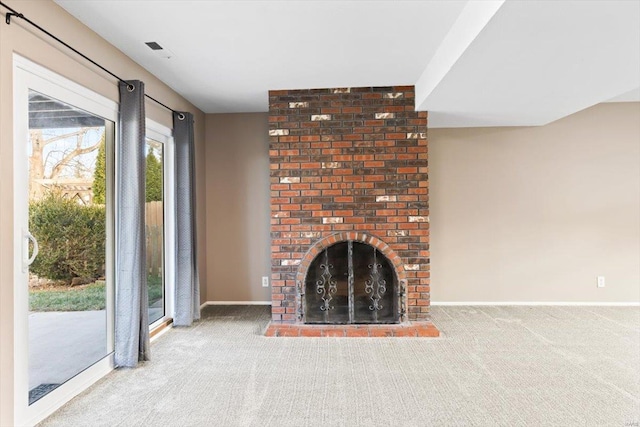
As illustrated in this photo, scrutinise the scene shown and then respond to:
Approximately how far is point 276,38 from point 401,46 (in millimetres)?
952

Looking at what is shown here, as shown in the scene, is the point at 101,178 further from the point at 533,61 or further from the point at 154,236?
the point at 533,61

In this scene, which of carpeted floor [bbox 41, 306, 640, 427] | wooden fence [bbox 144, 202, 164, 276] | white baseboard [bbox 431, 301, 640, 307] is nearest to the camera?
carpeted floor [bbox 41, 306, 640, 427]

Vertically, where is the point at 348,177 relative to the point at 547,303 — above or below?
above

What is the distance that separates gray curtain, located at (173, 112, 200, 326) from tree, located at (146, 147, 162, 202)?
0.56 feet

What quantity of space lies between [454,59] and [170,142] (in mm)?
2845

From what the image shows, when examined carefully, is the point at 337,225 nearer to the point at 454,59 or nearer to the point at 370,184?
the point at 370,184

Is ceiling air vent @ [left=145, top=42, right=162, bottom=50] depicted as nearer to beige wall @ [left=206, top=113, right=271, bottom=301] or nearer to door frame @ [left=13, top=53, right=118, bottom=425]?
door frame @ [left=13, top=53, right=118, bottom=425]

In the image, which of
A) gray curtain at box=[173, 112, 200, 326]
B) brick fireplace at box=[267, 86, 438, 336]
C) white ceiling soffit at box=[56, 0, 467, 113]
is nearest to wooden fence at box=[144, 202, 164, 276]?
gray curtain at box=[173, 112, 200, 326]

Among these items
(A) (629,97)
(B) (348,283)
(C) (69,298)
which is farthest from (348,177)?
(A) (629,97)

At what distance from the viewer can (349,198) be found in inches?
153

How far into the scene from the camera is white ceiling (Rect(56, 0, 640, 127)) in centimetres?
221

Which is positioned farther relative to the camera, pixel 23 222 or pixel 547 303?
pixel 547 303

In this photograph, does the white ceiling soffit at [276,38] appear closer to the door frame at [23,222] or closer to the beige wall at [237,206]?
the door frame at [23,222]

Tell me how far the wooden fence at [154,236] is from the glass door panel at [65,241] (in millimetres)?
783
